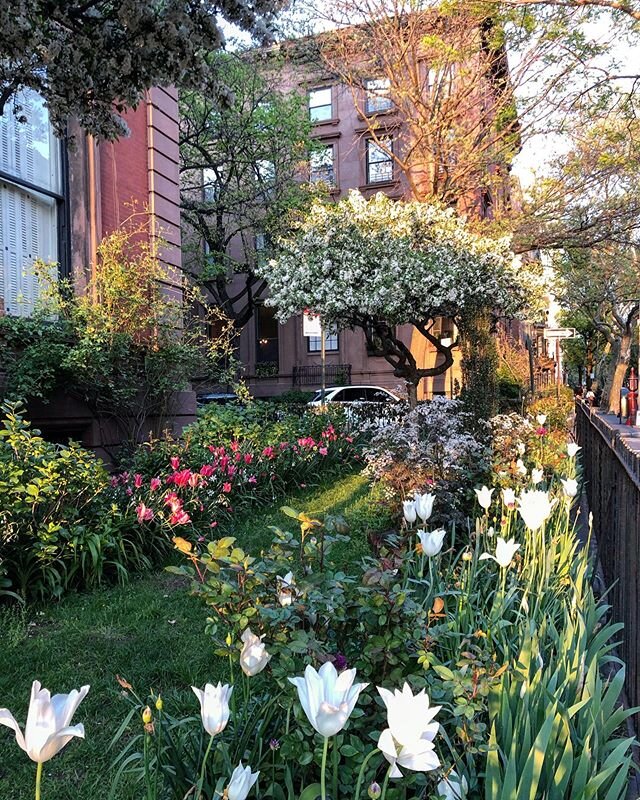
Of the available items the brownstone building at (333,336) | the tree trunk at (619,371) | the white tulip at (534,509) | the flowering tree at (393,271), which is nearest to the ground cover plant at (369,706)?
the white tulip at (534,509)

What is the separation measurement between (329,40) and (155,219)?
9.30 m

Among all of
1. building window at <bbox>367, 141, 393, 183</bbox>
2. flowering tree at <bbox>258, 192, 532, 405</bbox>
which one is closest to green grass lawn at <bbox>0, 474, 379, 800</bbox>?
flowering tree at <bbox>258, 192, 532, 405</bbox>

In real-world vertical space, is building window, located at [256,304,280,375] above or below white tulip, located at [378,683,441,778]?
above

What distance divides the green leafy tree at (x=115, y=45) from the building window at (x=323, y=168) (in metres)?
22.5

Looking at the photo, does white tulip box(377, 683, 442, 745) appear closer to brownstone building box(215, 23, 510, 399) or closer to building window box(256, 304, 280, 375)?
brownstone building box(215, 23, 510, 399)

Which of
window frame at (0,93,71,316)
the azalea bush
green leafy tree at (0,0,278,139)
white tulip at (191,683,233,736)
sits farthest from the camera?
window frame at (0,93,71,316)

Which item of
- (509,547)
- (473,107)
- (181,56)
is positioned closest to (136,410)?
(181,56)

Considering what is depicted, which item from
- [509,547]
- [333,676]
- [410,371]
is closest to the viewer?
[333,676]

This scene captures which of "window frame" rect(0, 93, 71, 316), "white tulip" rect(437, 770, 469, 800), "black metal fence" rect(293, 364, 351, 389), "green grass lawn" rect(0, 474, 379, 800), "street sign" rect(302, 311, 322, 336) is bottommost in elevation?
"green grass lawn" rect(0, 474, 379, 800)

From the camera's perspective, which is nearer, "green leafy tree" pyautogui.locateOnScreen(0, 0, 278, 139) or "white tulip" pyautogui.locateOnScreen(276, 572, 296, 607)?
"white tulip" pyautogui.locateOnScreen(276, 572, 296, 607)

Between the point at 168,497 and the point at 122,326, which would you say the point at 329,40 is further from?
the point at 168,497

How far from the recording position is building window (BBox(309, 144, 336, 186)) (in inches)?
1042

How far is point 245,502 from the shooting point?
23.7 feet

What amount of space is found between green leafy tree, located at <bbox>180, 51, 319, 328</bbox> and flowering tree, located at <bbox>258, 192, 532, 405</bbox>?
878 centimetres
